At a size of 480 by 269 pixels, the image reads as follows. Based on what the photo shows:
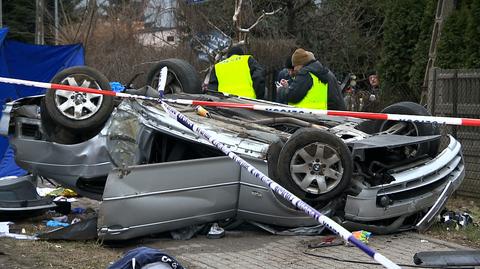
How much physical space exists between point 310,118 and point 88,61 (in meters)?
15.2

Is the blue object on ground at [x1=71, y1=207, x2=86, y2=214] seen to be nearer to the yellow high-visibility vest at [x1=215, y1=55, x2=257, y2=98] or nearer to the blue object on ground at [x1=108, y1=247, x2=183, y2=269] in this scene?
the yellow high-visibility vest at [x1=215, y1=55, x2=257, y2=98]

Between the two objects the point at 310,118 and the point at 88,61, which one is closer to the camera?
the point at 310,118

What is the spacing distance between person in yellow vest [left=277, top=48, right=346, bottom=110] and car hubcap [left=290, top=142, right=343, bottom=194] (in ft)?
6.17

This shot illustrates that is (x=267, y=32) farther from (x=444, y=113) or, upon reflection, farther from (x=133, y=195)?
(x=133, y=195)

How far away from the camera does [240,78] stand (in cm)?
827

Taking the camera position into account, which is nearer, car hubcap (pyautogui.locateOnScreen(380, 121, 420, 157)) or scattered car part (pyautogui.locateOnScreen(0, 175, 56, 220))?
car hubcap (pyautogui.locateOnScreen(380, 121, 420, 157))

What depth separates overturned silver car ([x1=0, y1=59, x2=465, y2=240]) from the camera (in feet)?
18.9

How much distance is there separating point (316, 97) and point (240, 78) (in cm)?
119

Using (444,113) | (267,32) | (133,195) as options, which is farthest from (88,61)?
(133,195)

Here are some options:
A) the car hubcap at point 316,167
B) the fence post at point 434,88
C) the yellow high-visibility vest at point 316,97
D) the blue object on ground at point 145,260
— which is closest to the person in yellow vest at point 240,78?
the yellow high-visibility vest at point 316,97

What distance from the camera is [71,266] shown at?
5.28 m

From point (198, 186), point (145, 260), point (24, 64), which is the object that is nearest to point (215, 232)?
point (198, 186)

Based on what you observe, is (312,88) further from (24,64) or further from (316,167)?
(24,64)

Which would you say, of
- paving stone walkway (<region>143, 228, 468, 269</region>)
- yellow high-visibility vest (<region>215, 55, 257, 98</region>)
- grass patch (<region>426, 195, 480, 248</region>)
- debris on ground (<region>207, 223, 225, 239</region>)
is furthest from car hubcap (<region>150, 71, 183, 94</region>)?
grass patch (<region>426, 195, 480, 248</region>)
